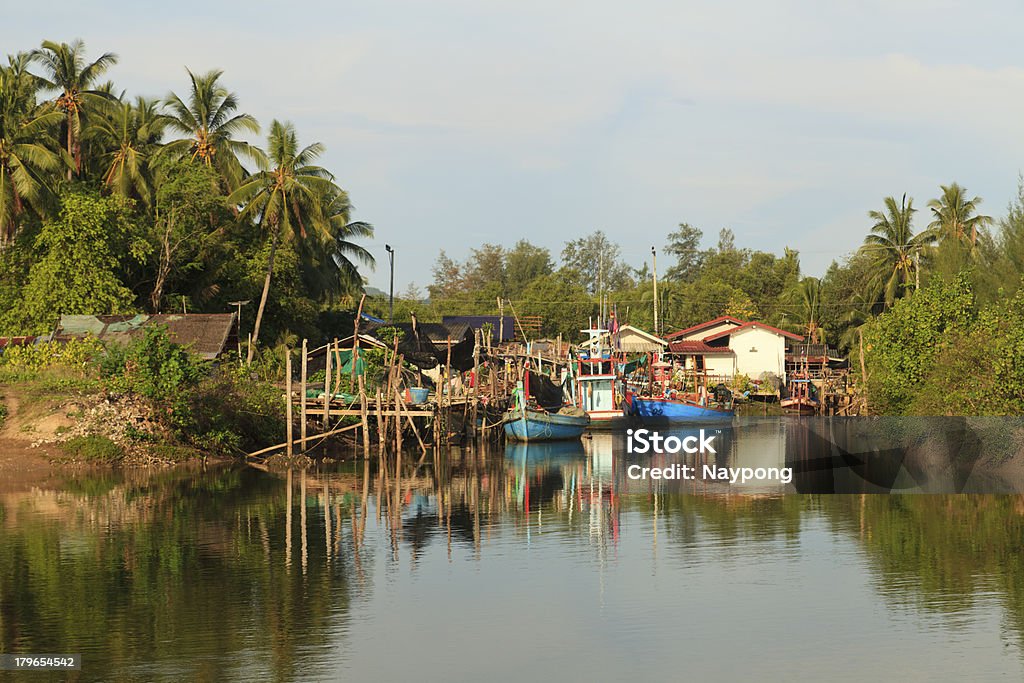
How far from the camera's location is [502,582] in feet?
58.2

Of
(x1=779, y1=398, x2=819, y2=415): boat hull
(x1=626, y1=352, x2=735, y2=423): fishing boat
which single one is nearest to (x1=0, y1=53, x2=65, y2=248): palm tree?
(x1=626, y1=352, x2=735, y2=423): fishing boat

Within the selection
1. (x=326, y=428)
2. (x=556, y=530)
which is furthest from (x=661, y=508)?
(x=326, y=428)

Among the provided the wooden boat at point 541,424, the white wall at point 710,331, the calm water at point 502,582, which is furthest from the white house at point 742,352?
the calm water at point 502,582

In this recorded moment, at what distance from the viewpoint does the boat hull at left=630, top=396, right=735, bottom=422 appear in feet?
171

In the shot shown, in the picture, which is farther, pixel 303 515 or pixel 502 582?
pixel 303 515

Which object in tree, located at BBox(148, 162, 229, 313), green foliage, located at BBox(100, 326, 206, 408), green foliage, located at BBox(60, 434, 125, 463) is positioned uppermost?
tree, located at BBox(148, 162, 229, 313)

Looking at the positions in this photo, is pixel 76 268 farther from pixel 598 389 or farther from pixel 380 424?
pixel 598 389

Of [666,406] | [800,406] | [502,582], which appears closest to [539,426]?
[666,406]

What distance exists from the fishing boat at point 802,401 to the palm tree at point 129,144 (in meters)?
33.9

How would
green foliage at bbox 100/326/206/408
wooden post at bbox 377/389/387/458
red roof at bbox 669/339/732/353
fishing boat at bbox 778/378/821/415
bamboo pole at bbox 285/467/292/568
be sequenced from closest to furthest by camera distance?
1. bamboo pole at bbox 285/467/292/568
2. green foliage at bbox 100/326/206/408
3. wooden post at bbox 377/389/387/458
4. fishing boat at bbox 778/378/821/415
5. red roof at bbox 669/339/732/353

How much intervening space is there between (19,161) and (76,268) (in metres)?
4.31

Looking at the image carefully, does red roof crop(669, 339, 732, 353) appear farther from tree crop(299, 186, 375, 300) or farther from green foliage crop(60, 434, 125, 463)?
green foliage crop(60, 434, 125, 463)

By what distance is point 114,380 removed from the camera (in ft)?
98.2

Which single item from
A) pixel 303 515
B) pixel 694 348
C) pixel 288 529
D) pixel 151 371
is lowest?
pixel 288 529
